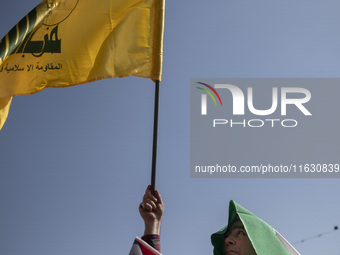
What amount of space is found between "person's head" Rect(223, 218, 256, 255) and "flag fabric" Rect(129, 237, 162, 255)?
127 cm

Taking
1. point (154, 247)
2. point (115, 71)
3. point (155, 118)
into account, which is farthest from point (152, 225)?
point (115, 71)

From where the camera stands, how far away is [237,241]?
5473 mm

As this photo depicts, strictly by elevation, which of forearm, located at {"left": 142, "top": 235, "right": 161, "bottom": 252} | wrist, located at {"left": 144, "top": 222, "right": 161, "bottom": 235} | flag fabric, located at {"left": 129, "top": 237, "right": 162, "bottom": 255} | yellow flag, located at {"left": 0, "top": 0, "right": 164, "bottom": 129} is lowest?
flag fabric, located at {"left": 129, "top": 237, "right": 162, "bottom": 255}

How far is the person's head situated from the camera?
537 cm

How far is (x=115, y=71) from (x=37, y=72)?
0.96 m

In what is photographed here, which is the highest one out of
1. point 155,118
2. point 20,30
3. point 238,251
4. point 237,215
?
point 20,30

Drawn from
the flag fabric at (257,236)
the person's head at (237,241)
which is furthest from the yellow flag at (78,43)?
the person's head at (237,241)

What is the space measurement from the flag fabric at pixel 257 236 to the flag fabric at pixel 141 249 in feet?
4.19

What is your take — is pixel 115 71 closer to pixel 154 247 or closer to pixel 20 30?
pixel 20 30

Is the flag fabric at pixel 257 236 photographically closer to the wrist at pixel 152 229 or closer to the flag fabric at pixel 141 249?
the wrist at pixel 152 229

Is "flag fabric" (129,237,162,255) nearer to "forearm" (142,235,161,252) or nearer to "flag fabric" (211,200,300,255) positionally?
"forearm" (142,235,161,252)

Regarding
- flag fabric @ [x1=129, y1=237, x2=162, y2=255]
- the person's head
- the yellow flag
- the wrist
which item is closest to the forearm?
the wrist

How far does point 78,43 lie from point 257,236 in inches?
123

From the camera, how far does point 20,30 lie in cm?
629
